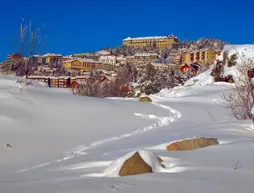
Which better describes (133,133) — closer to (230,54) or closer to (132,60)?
(230,54)

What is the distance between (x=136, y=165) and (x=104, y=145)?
3.88 meters

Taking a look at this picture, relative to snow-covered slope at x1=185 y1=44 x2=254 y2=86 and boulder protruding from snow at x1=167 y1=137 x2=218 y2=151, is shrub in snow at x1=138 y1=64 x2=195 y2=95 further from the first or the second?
boulder protruding from snow at x1=167 y1=137 x2=218 y2=151

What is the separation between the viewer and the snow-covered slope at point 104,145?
320 cm

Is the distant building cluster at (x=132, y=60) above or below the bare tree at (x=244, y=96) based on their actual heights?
above

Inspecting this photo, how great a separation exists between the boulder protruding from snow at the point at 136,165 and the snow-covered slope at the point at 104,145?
0.04 meters

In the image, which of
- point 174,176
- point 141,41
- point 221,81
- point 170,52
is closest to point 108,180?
point 174,176

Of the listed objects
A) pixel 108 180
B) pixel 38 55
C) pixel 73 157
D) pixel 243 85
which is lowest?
pixel 73 157

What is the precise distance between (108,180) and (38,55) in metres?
10.6

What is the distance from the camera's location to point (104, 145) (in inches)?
297

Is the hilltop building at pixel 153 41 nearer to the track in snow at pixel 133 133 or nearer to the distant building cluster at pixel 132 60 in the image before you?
the distant building cluster at pixel 132 60

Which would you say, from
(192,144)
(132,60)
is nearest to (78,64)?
(132,60)

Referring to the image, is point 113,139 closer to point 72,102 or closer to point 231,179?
point 72,102

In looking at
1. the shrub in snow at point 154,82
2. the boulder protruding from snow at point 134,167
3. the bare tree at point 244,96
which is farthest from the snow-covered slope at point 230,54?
the boulder protruding from snow at point 134,167

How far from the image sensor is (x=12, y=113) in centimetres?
847
